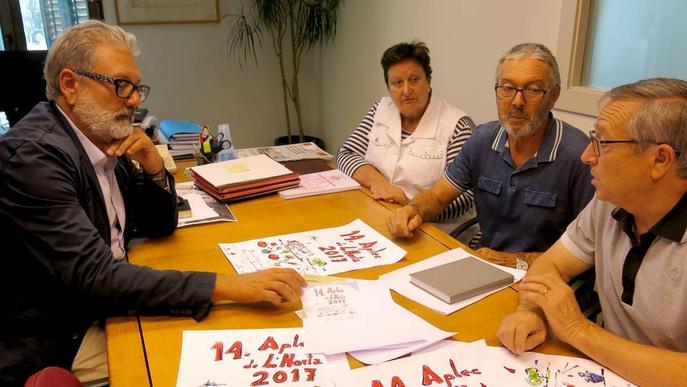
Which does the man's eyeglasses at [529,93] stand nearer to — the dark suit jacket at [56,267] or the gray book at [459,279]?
the gray book at [459,279]

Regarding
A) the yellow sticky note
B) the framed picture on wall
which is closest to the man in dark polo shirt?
the yellow sticky note

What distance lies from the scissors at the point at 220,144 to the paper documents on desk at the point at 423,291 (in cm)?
137

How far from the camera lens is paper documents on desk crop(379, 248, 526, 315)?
1173 mm

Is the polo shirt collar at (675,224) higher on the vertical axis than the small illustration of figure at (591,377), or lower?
higher

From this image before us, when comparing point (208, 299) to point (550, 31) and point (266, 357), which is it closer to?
point (266, 357)

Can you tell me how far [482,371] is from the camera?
947 mm

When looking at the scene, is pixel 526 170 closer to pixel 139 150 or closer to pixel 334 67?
pixel 139 150

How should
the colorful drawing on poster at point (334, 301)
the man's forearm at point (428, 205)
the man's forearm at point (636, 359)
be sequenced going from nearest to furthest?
the man's forearm at point (636, 359) → the colorful drawing on poster at point (334, 301) → the man's forearm at point (428, 205)

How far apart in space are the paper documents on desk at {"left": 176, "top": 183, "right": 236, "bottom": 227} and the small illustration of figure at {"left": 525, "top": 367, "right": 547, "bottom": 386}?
107cm

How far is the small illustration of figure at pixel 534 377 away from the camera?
914mm

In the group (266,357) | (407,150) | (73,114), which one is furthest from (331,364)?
(407,150)

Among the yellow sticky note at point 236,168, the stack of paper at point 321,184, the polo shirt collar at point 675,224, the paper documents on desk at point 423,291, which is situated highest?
the polo shirt collar at point 675,224

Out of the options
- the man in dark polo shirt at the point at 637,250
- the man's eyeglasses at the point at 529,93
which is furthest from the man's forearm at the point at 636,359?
the man's eyeglasses at the point at 529,93

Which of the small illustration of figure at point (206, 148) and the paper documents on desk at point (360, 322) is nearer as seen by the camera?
the paper documents on desk at point (360, 322)
